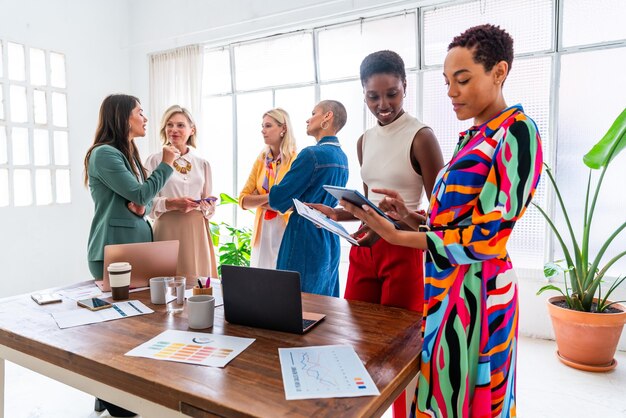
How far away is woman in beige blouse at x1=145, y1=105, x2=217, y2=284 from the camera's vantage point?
270 centimetres

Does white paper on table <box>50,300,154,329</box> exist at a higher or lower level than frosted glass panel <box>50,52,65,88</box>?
lower

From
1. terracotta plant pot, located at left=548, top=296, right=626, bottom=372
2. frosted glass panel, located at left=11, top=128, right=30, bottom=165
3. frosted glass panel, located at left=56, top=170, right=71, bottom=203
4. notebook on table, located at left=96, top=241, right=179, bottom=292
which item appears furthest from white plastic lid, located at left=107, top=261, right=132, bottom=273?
frosted glass panel, located at left=56, top=170, right=71, bottom=203

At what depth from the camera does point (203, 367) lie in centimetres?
102

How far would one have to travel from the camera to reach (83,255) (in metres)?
4.76

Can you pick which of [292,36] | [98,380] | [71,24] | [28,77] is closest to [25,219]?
[28,77]

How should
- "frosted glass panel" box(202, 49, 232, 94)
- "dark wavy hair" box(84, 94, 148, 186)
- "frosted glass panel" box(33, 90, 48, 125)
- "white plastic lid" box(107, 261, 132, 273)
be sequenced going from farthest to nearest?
"frosted glass panel" box(202, 49, 232, 94), "frosted glass panel" box(33, 90, 48, 125), "dark wavy hair" box(84, 94, 148, 186), "white plastic lid" box(107, 261, 132, 273)

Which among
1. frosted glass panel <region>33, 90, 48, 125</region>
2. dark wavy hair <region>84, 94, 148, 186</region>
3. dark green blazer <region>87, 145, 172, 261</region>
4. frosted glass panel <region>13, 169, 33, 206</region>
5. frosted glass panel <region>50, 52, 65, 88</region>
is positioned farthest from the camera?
frosted glass panel <region>50, 52, 65, 88</region>

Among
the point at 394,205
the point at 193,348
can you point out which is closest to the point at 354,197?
the point at 394,205

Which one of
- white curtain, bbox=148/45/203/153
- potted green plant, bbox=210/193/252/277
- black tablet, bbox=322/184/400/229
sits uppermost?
white curtain, bbox=148/45/203/153

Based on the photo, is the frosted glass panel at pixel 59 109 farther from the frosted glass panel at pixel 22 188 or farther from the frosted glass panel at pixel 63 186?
the frosted glass panel at pixel 22 188

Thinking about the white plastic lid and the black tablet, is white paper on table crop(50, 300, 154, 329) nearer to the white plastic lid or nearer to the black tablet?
the white plastic lid

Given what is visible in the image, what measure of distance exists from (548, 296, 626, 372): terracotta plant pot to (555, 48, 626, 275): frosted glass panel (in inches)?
24.6

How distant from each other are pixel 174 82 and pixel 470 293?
464cm

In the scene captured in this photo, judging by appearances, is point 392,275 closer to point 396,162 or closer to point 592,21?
point 396,162
